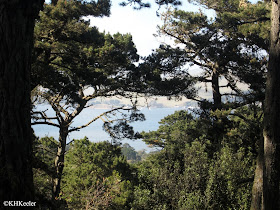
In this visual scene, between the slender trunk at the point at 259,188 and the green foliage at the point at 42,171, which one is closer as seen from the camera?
the green foliage at the point at 42,171

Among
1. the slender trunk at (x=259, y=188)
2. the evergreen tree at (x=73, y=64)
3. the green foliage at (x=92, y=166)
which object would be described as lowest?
the slender trunk at (x=259, y=188)

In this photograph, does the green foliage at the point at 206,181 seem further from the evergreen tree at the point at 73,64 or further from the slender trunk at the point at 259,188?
the evergreen tree at the point at 73,64

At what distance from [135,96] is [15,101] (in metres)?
9.77

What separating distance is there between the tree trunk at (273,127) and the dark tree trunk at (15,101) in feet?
14.8

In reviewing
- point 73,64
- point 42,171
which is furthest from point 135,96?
point 42,171

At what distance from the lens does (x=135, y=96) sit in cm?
1191

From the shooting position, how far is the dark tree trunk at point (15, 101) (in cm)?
211

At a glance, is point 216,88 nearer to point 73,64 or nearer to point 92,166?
point 92,166

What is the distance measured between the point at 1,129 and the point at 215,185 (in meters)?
7.17

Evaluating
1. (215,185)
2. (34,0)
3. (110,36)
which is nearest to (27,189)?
(34,0)

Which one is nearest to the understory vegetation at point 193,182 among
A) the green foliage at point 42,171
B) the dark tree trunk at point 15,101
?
the green foliage at point 42,171

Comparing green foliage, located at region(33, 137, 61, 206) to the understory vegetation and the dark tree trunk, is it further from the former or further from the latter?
the dark tree trunk

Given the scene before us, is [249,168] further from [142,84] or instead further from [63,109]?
[63,109]

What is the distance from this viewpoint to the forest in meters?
2.24
